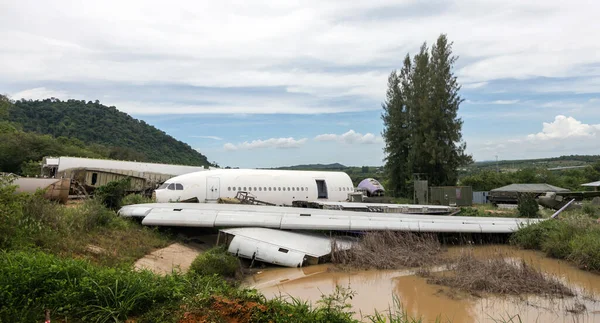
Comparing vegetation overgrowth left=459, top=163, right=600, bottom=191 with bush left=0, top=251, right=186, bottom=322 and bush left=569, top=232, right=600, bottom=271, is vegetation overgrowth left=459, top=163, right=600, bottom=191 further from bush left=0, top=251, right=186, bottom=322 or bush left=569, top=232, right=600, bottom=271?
bush left=0, top=251, right=186, bottom=322

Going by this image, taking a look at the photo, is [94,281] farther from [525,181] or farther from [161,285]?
[525,181]

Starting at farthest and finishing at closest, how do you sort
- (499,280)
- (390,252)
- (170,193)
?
1. (170,193)
2. (390,252)
3. (499,280)

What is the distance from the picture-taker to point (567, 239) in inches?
607

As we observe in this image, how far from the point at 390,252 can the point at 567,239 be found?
7091 mm

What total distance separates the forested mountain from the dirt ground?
206 feet

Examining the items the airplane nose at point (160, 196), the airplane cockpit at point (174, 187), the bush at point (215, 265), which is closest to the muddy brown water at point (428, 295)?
the bush at point (215, 265)

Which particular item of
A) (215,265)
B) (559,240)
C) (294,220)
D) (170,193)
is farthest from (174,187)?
(559,240)

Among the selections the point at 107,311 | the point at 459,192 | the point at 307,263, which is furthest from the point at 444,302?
the point at 459,192

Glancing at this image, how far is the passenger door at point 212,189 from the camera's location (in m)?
23.3

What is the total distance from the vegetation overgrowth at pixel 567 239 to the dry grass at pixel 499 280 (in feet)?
9.32

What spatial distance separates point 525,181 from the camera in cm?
6256

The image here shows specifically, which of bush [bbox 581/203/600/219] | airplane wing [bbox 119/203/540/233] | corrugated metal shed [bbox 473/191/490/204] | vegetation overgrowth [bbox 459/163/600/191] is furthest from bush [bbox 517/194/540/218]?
vegetation overgrowth [bbox 459/163/600/191]

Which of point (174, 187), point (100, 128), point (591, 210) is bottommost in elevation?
point (591, 210)

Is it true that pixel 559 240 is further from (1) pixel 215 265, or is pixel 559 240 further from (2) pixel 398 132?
(2) pixel 398 132
